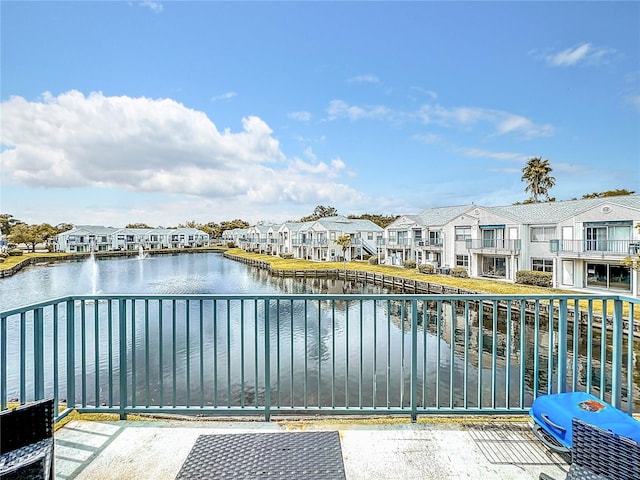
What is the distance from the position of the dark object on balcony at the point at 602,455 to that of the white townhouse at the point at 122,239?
80216 millimetres

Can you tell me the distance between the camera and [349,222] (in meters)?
49.2

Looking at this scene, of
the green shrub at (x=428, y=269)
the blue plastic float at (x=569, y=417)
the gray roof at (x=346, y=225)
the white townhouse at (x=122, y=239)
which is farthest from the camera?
the white townhouse at (x=122, y=239)

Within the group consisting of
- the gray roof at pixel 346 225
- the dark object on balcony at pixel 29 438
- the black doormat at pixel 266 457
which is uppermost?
the gray roof at pixel 346 225

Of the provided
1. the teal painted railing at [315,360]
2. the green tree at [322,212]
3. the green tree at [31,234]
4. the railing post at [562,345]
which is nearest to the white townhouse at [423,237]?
the teal painted railing at [315,360]

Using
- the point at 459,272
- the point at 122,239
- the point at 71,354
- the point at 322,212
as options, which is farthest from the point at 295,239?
the point at 71,354

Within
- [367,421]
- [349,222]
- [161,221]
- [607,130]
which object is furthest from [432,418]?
[161,221]

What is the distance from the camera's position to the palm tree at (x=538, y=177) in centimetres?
3953

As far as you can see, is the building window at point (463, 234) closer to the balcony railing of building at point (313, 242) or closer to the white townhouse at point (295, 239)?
Result: the balcony railing of building at point (313, 242)

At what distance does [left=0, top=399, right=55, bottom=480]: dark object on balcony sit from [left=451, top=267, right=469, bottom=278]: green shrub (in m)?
28.2

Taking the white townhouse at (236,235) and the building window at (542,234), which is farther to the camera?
the white townhouse at (236,235)

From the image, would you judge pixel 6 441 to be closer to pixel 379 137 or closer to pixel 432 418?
pixel 432 418

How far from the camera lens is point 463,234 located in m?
29.2

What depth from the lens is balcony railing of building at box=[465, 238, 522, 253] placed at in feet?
80.6

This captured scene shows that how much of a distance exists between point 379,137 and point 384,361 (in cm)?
2963
